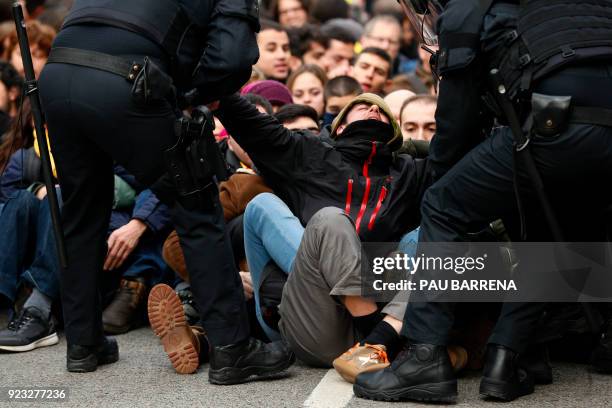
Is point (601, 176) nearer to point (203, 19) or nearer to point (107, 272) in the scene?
point (203, 19)

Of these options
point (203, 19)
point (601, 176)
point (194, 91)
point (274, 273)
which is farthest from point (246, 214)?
point (601, 176)

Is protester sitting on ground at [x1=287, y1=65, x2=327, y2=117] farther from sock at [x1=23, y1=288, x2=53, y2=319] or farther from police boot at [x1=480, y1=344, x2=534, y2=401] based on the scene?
police boot at [x1=480, y1=344, x2=534, y2=401]

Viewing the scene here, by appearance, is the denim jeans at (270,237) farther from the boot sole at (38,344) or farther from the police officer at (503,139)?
the boot sole at (38,344)

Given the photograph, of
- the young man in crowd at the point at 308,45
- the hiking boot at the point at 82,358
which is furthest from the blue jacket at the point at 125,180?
the young man in crowd at the point at 308,45

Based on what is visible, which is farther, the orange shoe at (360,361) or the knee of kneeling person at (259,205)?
the knee of kneeling person at (259,205)

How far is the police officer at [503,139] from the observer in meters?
3.99

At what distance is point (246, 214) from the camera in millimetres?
5234

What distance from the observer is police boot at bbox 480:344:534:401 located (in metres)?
4.25

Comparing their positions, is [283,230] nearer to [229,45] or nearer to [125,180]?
[229,45]

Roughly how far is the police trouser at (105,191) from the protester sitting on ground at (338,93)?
109 inches

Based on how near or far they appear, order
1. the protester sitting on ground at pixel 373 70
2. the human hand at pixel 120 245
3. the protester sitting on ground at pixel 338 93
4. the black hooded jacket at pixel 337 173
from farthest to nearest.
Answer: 1. the protester sitting on ground at pixel 373 70
2. the protester sitting on ground at pixel 338 93
3. the human hand at pixel 120 245
4. the black hooded jacket at pixel 337 173

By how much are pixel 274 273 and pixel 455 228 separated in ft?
3.83

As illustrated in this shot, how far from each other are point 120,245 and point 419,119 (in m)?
1.90

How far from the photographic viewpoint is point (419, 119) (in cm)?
646
